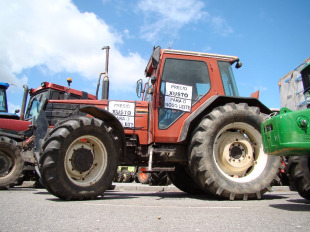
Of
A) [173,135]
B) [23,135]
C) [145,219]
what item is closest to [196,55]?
[173,135]

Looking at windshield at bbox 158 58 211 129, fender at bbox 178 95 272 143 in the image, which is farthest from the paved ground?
windshield at bbox 158 58 211 129

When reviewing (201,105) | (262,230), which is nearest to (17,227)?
(262,230)

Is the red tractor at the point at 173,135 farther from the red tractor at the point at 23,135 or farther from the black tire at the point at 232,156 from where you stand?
the red tractor at the point at 23,135

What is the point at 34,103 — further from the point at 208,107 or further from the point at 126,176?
the point at 126,176

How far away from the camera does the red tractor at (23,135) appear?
734 cm

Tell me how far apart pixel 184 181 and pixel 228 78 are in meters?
2.46

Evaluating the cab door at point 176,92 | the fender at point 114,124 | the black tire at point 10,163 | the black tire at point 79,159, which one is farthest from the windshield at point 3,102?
the cab door at point 176,92

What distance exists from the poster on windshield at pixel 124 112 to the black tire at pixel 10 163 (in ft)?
10.8

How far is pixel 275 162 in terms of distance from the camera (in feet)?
17.5

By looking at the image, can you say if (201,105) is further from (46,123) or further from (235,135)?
(46,123)

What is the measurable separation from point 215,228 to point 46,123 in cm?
438

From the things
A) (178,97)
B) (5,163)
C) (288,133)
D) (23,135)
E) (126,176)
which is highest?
(178,97)

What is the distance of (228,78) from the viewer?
6215 mm

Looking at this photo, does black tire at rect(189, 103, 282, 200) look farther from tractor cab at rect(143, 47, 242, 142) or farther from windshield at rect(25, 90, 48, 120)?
windshield at rect(25, 90, 48, 120)
